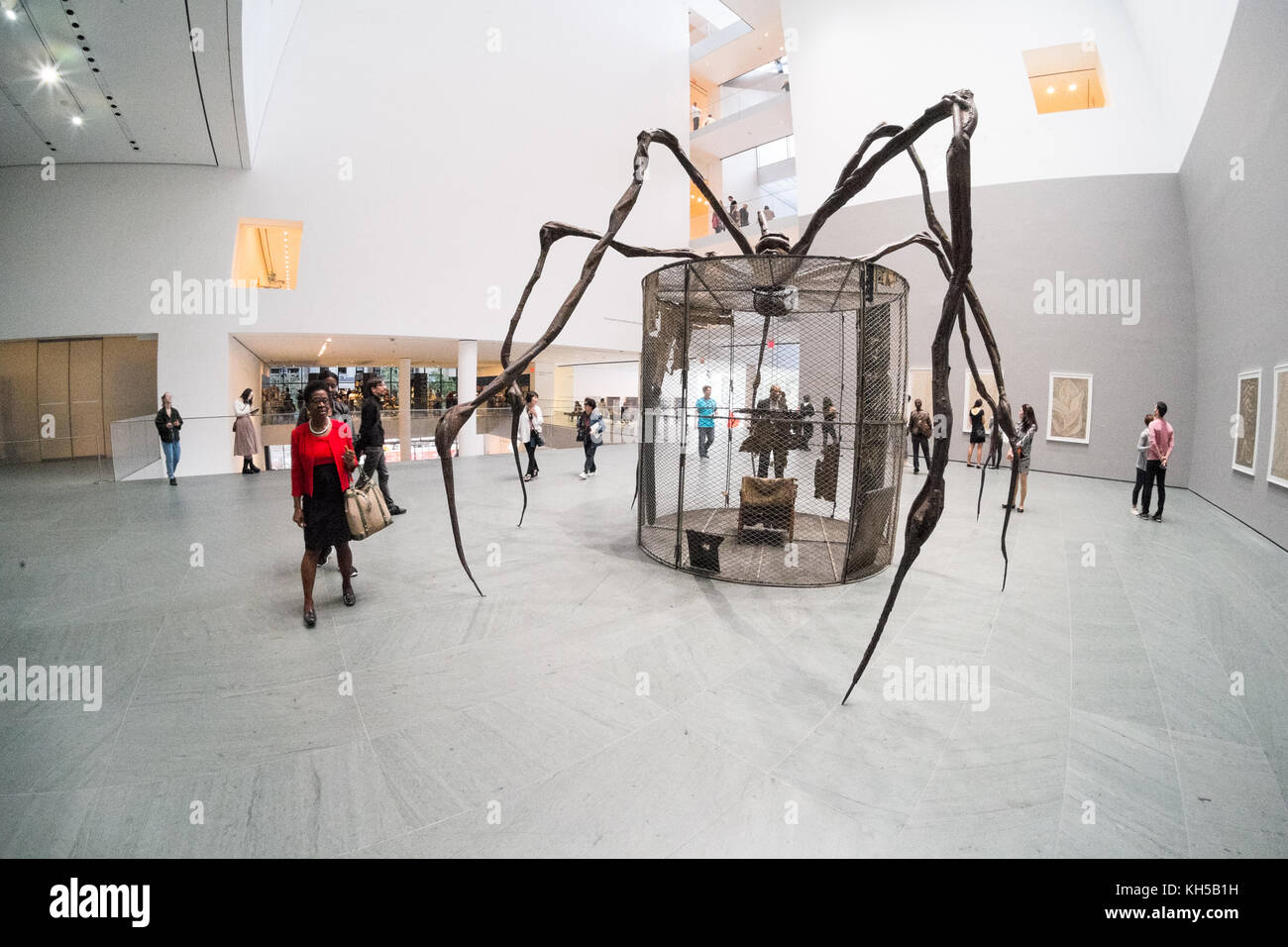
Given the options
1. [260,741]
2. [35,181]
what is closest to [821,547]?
[260,741]

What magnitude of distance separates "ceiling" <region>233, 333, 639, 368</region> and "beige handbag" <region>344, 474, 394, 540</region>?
1042cm

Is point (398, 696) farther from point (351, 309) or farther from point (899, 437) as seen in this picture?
point (351, 309)

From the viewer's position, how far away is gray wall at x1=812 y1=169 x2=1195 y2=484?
10719mm

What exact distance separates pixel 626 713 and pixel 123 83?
11283 mm

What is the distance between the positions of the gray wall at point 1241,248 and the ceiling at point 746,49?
14290 mm

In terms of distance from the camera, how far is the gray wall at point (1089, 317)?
1072 cm

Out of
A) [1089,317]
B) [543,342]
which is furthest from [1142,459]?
[543,342]

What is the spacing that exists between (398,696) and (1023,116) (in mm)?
16094

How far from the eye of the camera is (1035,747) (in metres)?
2.46

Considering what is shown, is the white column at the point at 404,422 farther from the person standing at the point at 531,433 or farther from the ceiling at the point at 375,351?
the person standing at the point at 531,433

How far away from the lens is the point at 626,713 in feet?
8.87

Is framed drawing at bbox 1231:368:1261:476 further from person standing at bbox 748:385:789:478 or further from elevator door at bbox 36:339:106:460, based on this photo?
elevator door at bbox 36:339:106:460

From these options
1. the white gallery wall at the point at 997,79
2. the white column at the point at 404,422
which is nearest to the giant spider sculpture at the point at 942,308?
the white gallery wall at the point at 997,79

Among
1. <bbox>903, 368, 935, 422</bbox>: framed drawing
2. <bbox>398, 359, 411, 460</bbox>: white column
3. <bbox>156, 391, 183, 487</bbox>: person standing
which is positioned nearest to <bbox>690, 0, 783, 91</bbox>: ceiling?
<bbox>903, 368, 935, 422</bbox>: framed drawing
